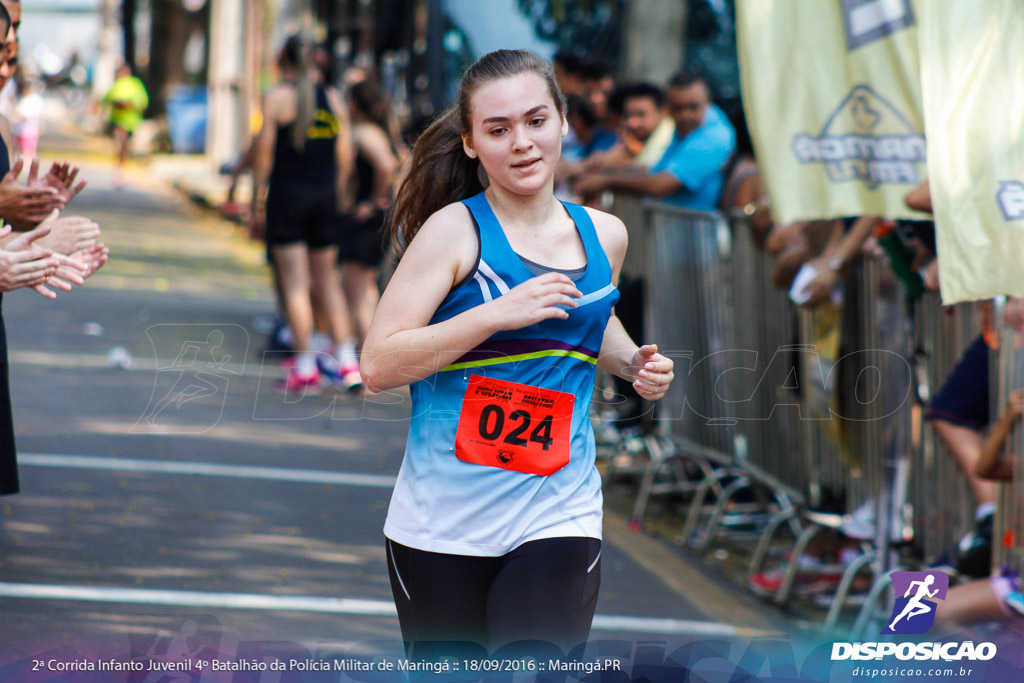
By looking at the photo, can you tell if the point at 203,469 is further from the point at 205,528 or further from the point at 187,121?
the point at 187,121

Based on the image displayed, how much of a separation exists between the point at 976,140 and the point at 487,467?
207 centimetres

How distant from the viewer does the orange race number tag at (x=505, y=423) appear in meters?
3.13

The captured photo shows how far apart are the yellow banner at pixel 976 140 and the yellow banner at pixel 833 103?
22.4 inches

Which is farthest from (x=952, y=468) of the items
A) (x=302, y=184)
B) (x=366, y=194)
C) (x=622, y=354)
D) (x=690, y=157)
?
(x=366, y=194)

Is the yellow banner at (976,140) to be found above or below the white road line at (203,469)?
above

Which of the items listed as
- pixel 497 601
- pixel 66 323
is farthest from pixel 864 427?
pixel 66 323

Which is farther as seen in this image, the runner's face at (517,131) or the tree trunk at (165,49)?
the tree trunk at (165,49)

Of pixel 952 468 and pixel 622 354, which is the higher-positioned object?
pixel 622 354

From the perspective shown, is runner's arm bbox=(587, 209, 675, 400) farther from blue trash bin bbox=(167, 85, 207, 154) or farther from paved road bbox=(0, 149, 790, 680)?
blue trash bin bbox=(167, 85, 207, 154)

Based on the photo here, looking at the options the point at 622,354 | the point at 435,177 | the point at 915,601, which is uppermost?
the point at 435,177

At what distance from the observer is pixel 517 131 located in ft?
10.3

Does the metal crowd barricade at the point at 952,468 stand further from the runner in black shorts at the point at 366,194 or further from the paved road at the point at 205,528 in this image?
the runner in black shorts at the point at 366,194

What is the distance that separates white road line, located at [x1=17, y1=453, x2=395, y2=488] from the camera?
7395 millimetres

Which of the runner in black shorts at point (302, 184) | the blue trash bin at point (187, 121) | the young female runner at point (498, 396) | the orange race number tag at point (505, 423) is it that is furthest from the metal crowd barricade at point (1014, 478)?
the blue trash bin at point (187, 121)
